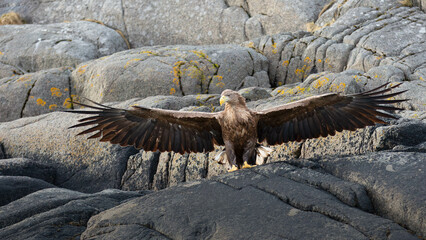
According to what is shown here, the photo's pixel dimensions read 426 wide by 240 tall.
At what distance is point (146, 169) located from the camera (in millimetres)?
7086

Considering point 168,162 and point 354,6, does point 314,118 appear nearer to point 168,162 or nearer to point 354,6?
point 168,162

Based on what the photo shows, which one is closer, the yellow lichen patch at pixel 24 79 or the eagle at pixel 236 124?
the eagle at pixel 236 124

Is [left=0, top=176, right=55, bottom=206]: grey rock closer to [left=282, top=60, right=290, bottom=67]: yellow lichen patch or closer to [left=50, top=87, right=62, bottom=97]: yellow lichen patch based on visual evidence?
[left=50, top=87, right=62, bottom=97]: yellow lichen patch

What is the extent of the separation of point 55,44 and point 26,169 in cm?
801

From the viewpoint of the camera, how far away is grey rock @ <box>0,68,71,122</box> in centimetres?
1091

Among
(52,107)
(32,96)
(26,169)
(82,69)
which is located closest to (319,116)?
(26,169)

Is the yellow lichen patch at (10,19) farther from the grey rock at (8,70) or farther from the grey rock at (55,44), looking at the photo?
the grey rock at (8,70)

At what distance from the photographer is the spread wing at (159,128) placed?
5734 millimetres

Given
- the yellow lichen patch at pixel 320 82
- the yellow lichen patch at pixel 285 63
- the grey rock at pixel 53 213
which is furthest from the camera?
the yellow lichen patch at pixel 285 63

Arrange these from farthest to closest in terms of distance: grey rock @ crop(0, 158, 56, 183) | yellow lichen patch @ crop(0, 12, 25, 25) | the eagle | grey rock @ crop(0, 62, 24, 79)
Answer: yellow lichen patch @ crop(0, 12, 25, 25) → grey rock @ crop(0, 62, 24, 79) → grey rock @ crop(0, 158, 56, 183) → the eagle

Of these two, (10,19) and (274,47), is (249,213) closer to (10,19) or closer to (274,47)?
(274,47)

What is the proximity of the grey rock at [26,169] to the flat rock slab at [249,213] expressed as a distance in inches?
140

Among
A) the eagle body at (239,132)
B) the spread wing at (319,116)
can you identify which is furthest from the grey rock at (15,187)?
the spread wing at (319,116)

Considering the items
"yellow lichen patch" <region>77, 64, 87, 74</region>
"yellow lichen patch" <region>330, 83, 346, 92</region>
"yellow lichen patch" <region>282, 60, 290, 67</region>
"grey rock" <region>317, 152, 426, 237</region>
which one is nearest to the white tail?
"grey rock" <region>317, 152, 426, 237</region>
